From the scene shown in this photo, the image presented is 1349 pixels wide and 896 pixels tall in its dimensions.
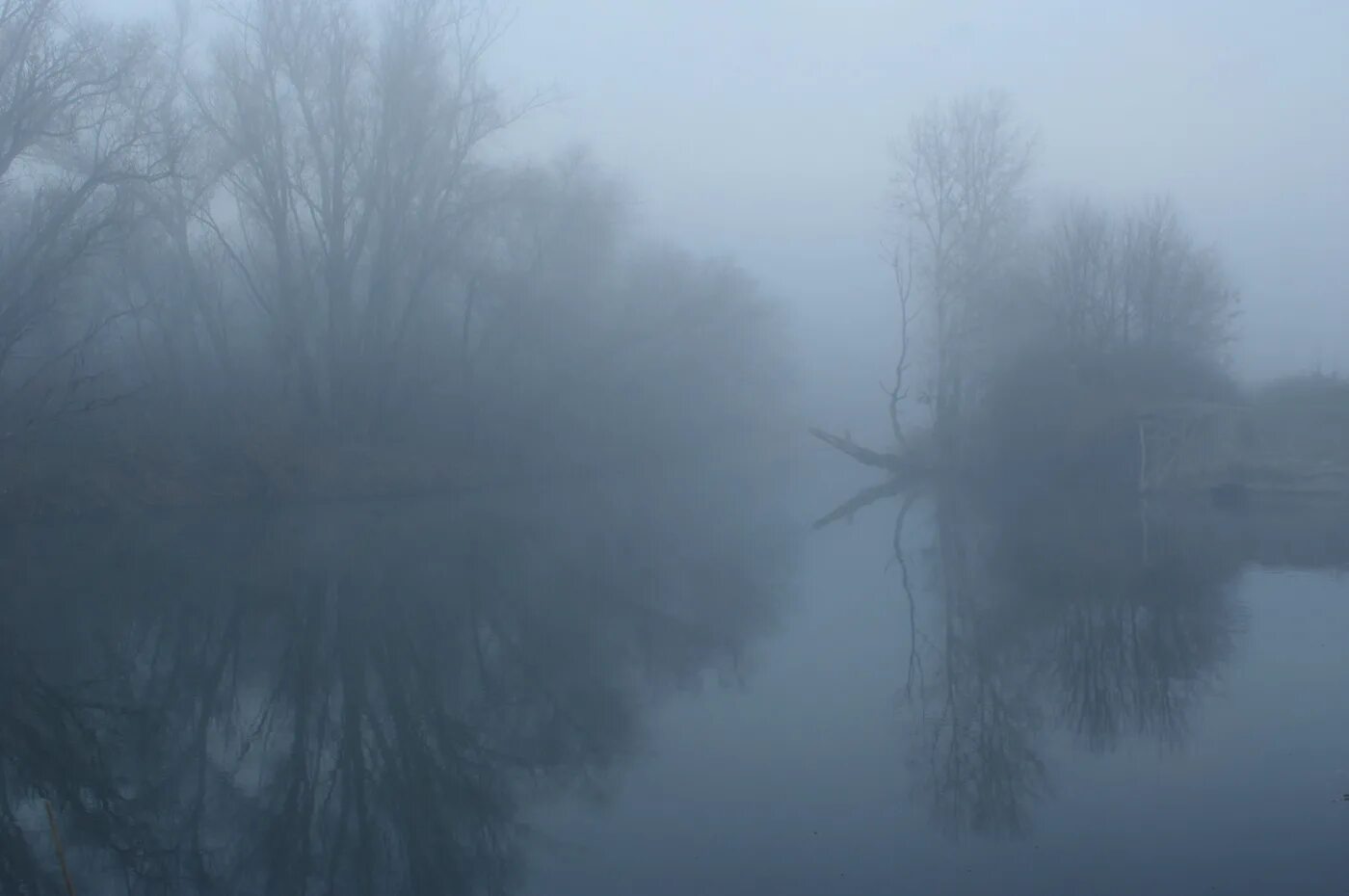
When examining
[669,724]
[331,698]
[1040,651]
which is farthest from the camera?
[1040,651]

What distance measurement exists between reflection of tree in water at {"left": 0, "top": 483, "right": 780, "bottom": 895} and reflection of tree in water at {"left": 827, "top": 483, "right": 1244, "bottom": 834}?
2167 mm

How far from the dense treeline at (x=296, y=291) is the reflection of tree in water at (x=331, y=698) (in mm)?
10321

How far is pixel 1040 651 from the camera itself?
11609 millimetres

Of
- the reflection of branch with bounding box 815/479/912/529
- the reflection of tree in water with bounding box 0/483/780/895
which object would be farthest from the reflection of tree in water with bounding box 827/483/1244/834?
the reflection of branch with bounding box 815/479/912/529

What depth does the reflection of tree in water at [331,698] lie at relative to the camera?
688 cm

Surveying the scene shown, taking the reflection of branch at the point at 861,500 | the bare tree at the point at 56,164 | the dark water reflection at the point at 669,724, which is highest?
the bare tree at the point at 56,164

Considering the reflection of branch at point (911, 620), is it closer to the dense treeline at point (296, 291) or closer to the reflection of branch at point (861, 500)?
the reflection of branch at point (861, 500)

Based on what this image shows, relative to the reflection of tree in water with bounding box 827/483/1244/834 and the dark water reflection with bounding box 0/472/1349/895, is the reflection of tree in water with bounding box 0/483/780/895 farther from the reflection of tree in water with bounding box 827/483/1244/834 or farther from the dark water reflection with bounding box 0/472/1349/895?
the reflection of tree in water with bounding box 827/483/1244/834

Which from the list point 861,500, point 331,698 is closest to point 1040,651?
point 331,698

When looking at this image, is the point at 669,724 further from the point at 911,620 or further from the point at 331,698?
the point at 911,620

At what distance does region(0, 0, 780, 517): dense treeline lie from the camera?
27.8 meters

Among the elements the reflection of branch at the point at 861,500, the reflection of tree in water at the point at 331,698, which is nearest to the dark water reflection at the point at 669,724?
the reflection of tree in water at the point at 331,698

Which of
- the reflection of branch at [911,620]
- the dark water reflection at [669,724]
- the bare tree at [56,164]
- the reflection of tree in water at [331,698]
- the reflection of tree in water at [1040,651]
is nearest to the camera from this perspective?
the dark water reflection at [669,724]

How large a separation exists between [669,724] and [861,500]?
964 inches
